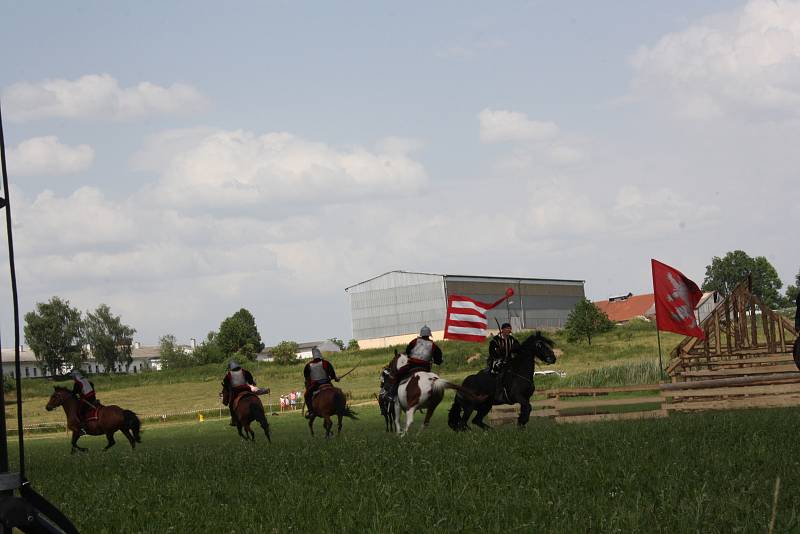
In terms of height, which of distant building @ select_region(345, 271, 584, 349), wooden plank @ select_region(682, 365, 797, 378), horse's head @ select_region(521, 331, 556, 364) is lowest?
wooden plank @ select_region(682, 365, 797, 378)

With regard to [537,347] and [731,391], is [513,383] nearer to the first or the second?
[537,347]

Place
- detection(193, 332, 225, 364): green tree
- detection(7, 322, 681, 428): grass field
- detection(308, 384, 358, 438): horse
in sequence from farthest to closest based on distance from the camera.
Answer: detection(193, 332, 225, 364): green tree → detection(7, 322, 681, 428): grass field → detection(308, 384, 358, 438): horse

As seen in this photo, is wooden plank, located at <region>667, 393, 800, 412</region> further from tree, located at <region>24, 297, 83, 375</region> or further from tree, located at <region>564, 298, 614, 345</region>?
tree, located at <region>24, 297, 83, 375</region>

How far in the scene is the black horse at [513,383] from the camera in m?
22.5

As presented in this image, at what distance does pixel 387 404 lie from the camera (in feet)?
92.6

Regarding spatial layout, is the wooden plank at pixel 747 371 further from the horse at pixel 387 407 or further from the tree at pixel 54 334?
the tree at pixel 54 334

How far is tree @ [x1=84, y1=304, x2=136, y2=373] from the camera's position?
15438 cm

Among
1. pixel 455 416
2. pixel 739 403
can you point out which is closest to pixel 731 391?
pixel 739 403

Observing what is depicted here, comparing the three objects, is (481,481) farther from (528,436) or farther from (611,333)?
(611,333)

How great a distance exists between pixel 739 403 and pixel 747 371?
9.20 meters

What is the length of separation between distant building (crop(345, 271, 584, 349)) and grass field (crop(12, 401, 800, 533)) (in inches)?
3951

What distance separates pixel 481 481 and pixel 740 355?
29.4 metres

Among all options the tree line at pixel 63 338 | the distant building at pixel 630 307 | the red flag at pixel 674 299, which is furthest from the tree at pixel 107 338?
the red flag at pixel 674 299

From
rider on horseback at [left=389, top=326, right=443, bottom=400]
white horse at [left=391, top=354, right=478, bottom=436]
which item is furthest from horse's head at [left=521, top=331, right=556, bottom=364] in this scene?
rider on horseback at [left=389, top=326, right=443, bottom=400]
